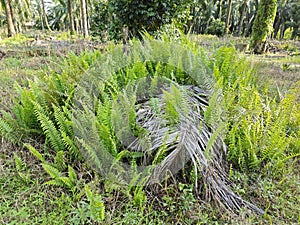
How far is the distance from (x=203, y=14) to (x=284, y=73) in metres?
24.3

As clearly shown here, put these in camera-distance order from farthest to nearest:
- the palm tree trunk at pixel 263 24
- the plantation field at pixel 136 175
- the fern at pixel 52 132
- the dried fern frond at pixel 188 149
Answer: the palm tree trunk at pixel 263 24, the fern at pixel 52 132, the dried fern frond at pixel 188 149, the plantation field at pixel 136 175

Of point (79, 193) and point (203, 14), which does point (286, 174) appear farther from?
point (203, 14)

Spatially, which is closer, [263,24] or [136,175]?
[136,175]

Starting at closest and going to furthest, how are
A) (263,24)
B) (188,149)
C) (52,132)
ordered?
(188,149), (52,132), (263,24)

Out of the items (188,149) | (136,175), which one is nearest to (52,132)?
(136,175)

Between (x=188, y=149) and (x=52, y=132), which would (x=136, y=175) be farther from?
(x=52, y=132)

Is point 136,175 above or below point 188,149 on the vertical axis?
below

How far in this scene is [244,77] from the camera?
334cm

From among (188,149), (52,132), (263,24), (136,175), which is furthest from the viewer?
(263,24)

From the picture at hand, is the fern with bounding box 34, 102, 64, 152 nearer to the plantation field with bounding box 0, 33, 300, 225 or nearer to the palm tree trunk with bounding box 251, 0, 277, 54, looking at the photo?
the plantation field with bounding box 0, 33, 300, 225

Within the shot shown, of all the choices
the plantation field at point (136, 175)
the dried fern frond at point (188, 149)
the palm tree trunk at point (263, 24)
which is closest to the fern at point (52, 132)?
the plantation field at point (136, 175)

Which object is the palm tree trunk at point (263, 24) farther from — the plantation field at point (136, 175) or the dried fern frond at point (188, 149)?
the dried fern frond at point (188, 149)

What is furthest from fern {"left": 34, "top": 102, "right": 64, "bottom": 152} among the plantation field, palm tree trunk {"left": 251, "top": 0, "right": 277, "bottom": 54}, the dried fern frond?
palm tree trunk {"left": 251, "top": 0, "right": 277, "bottom": 54}

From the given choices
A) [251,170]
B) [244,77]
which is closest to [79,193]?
[251,170]
